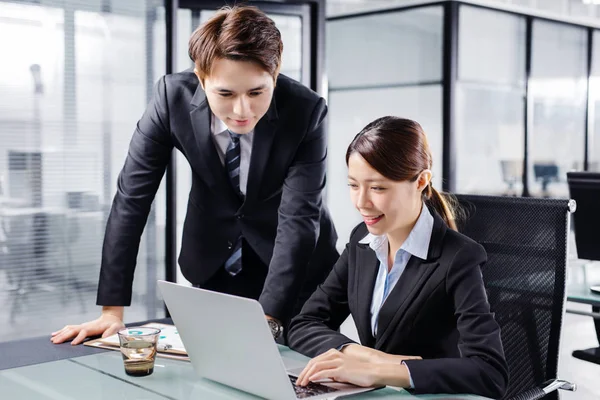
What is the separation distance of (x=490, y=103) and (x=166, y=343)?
5741 millimetres

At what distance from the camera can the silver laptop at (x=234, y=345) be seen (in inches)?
51.6

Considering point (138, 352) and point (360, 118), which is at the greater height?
→ point (360, 118)

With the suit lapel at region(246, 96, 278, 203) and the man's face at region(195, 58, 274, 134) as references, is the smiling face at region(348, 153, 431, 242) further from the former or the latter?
the suit lapel at region(246, 96, 278, 203)

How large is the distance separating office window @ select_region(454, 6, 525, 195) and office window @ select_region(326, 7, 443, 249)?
0.21 m

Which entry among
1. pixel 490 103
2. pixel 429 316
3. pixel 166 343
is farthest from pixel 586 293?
pixel 490 103

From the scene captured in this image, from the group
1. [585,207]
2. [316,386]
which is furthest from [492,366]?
[585,207]

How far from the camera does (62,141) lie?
360 cm

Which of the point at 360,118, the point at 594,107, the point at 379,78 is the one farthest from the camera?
the point at 594,107

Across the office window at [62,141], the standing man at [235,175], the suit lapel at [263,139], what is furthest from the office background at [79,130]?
the suit lapel at [263,139]

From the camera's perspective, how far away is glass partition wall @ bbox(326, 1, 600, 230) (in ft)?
22.0

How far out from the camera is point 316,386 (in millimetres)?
1415

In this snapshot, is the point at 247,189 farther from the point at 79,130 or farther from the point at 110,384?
the point at 79,130

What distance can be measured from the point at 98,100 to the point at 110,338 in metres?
2.11

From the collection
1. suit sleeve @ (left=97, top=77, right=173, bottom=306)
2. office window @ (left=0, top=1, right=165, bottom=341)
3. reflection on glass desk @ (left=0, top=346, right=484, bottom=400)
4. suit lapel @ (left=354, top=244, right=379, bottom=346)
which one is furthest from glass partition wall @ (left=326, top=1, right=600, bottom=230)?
reflection on glass desk @ (left=0, top=346, right=484, bottom=400)
